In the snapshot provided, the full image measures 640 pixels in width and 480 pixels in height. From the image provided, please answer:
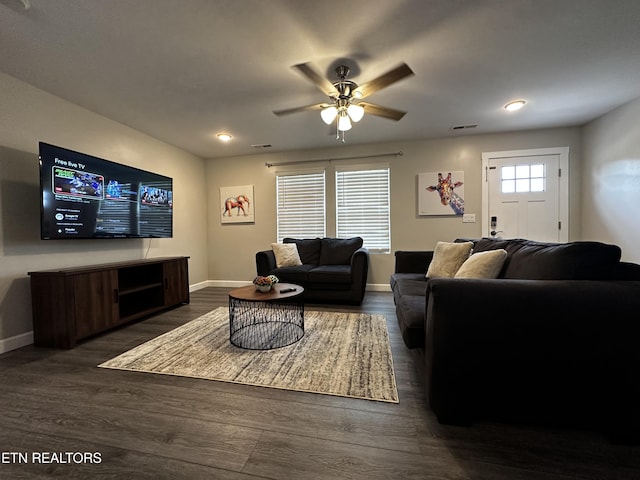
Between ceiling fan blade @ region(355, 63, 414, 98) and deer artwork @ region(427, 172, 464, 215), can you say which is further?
deer artwork @ region(427, 172, 464, 215)

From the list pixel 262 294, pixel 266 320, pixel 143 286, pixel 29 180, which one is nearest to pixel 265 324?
pixel 266 320

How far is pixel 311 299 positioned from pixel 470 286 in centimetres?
269

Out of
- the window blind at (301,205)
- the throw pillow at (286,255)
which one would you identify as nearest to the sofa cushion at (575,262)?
the throw pillow at (286,255)

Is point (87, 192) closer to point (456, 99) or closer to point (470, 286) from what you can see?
point (470, 286)

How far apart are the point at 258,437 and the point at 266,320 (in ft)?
5.85

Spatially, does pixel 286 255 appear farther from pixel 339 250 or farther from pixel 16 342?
pixel 16 342

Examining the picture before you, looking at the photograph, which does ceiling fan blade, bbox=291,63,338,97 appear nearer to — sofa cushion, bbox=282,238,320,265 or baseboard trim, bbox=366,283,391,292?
sofa cushion, bbox=282,238,320,265

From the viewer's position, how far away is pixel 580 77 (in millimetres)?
2525

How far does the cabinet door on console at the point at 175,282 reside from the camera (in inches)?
137

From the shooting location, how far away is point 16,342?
7.87ft

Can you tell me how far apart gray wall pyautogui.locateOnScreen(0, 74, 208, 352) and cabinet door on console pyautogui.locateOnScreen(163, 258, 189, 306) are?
0.61 m

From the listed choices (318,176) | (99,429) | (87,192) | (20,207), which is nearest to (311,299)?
(318,176)

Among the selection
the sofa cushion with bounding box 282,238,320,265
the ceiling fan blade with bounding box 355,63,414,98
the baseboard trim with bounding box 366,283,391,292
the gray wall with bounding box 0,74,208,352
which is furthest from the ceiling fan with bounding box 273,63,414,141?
the baseboard trim with bounding box 366,283,391,292

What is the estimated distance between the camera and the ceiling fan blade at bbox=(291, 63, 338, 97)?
1.94 meters
